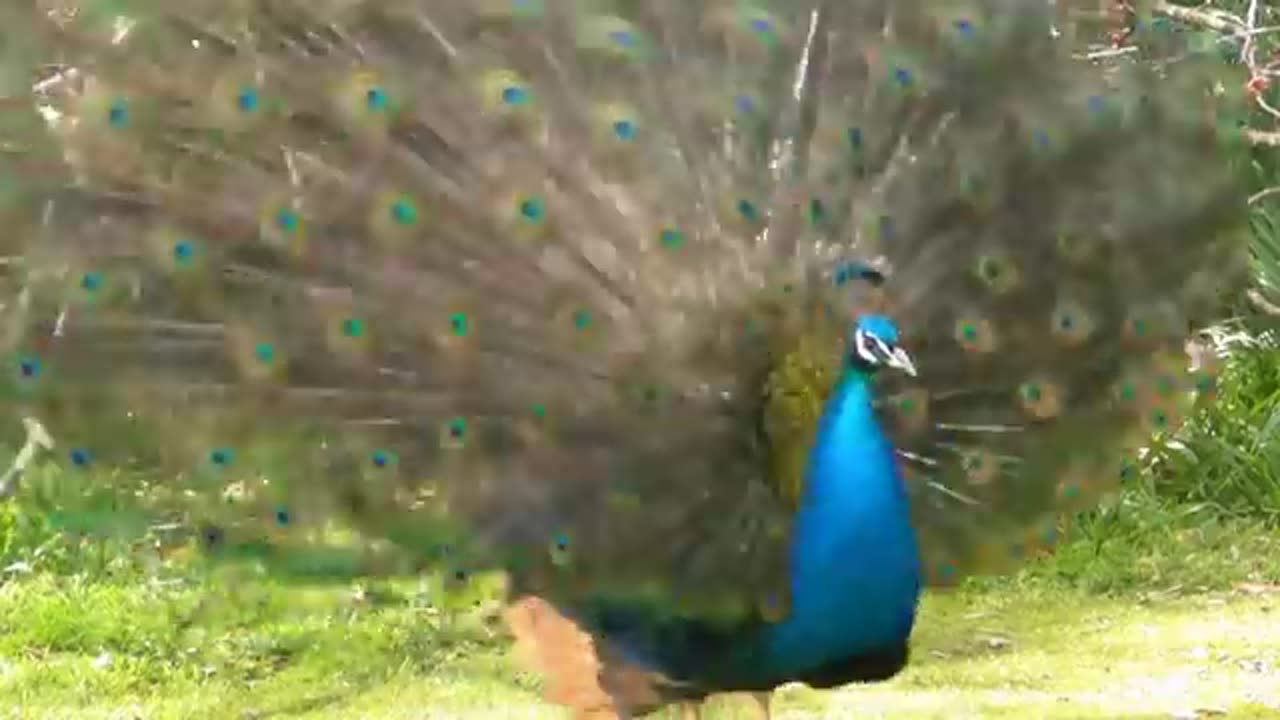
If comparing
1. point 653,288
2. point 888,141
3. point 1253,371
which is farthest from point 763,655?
point 1253,371

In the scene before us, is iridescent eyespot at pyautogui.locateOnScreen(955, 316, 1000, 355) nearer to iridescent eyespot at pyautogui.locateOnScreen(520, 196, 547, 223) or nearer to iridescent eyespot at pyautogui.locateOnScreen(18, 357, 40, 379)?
iridescent eyespot at pyautogui.locateOnScreen(520, 196, 547, 223)

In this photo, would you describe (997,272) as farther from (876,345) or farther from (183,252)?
(183,252)

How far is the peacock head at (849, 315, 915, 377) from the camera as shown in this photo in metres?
2.85

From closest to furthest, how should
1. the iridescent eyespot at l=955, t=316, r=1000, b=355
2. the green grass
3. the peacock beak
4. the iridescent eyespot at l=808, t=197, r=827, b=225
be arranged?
the peacock beak → the iridescent eyespot at l=808, t=197, r=827, b=225 → the iridescent eyespot at l=955, t=316, r=1000, b=355 → the green grass

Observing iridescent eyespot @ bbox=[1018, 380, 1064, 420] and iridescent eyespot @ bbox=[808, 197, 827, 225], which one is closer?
iridescent eyespot @ bbox=[808, 197, 827, 225]

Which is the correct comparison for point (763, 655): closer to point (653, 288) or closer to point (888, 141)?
point (653, 288)

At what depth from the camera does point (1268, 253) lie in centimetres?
704

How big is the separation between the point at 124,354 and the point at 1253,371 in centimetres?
488

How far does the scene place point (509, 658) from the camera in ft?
17.3

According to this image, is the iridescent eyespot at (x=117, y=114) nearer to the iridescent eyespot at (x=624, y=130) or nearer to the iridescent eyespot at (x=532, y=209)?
the iridescent eyespot at (x=532, y=209)

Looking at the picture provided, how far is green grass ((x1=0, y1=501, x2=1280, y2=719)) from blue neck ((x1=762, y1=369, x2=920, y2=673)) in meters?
1.32

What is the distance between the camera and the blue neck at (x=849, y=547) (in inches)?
117

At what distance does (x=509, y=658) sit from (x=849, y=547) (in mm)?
2424

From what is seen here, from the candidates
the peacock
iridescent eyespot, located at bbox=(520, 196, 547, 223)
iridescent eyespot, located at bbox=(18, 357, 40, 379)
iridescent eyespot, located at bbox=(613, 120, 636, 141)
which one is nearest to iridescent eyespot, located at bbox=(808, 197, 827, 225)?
the peacock
